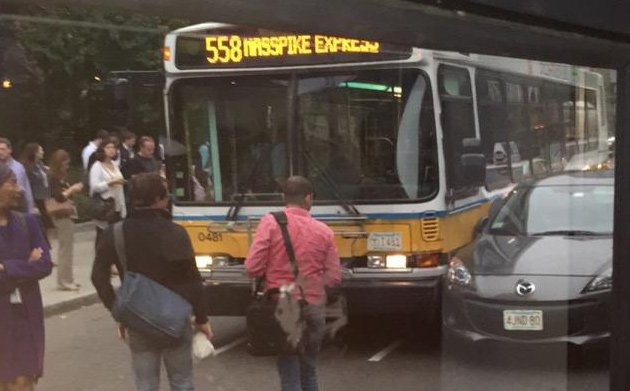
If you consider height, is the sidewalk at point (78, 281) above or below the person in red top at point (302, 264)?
above

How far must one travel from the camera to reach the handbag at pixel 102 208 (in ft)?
6.05

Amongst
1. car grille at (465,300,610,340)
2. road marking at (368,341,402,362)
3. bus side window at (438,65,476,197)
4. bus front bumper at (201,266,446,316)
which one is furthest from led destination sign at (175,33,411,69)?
road marking at (368,341,402,362)

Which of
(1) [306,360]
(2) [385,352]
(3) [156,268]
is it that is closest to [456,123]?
(2) [385,352]

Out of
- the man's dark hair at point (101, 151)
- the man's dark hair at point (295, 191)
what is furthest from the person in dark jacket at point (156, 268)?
the man's dark hair at point (295, 191)

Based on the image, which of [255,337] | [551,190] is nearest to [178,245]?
[255,337]

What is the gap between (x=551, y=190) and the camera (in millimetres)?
3479

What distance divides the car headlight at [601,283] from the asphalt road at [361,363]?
0.67 feet

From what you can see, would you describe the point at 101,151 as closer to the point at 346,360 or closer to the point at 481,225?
the point at 346,360

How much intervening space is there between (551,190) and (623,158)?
1446mm

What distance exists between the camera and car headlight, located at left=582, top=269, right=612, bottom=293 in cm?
223

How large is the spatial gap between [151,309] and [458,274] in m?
1.63

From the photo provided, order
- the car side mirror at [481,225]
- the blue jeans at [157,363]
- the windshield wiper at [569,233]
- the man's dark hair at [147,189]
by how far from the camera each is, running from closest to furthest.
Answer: the man's dark hair at [147,189] → the blue jeans at [157,363] → the windshield wiper at [569,233] → the car side mirror at [481,225]

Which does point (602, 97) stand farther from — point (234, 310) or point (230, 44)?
point (234, 310)

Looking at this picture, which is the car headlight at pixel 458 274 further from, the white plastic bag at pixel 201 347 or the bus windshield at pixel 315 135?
the white plastic bag at pixel 201 347
